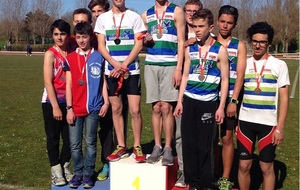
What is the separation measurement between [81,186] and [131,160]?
0.68m

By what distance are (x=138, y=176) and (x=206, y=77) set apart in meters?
1.41

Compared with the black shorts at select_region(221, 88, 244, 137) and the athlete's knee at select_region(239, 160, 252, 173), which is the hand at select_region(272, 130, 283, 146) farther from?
the black shorts at select_region(221, 88, 244, 137)

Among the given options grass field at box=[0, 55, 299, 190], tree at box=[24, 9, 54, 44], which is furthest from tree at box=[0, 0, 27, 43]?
grass field at box=[0, 55, 299, 190]

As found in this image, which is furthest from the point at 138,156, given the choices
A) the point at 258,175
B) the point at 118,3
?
the point at 258,175

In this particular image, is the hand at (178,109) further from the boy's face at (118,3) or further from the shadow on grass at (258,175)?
the shadow on grass at (258,175)

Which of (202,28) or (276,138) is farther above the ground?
(202,28)

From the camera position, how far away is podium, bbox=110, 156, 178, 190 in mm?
4770

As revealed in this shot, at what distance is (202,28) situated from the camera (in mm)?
4582

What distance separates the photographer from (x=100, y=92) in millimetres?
5055

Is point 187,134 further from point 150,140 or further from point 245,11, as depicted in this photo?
point 245,11

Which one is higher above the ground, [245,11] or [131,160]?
[245,11]

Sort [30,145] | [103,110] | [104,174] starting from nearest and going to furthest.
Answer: [103,110], [104,174], [30,145]

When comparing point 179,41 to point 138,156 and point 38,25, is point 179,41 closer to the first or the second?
point 138,156

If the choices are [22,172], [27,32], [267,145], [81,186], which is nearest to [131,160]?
[81,186]
